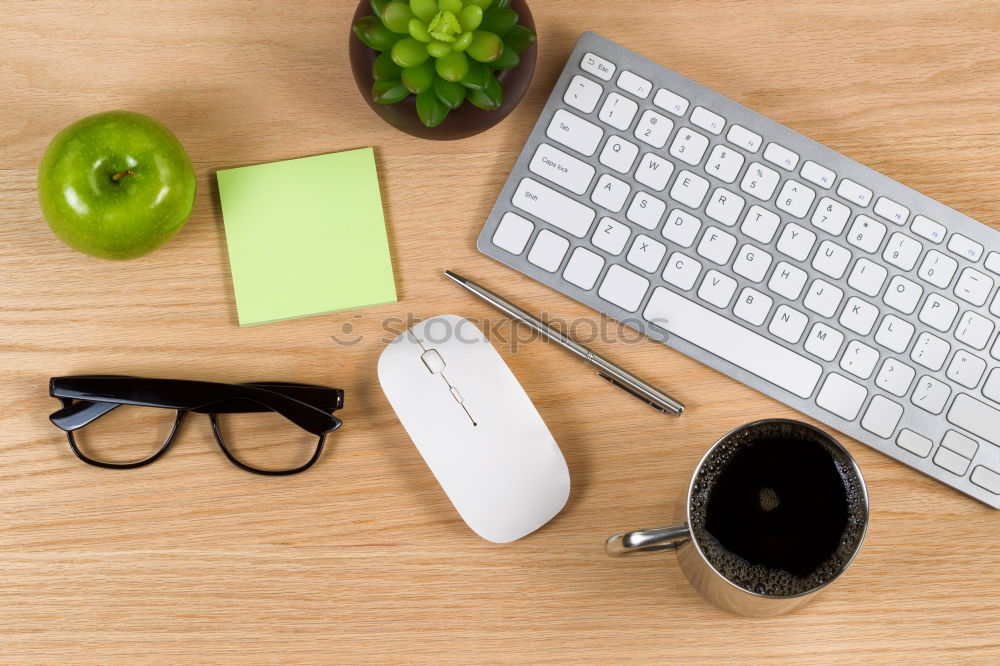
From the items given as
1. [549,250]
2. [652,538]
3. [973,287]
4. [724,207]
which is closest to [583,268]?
[549,250]

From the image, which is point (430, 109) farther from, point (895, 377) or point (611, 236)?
point (895, 377)

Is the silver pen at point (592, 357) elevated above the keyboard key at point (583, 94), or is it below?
below

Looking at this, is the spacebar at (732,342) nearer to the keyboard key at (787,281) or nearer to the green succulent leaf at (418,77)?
the keyboard key at (787,281)

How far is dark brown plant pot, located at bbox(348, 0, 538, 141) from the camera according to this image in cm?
62

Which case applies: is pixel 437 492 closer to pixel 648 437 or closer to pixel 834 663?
pixel 648 437

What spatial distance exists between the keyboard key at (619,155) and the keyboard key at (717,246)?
60mm

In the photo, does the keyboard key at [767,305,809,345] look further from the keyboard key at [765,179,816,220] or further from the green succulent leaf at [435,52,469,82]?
the green succulent leaf at [435,52,469,82]

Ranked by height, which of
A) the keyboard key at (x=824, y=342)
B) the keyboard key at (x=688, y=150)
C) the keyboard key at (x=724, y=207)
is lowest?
the keyboard key at (x=824, y=342)

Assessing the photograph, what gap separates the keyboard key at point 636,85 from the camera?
0.68m

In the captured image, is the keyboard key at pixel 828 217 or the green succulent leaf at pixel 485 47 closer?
the green succulent leaf at pixel 485 47

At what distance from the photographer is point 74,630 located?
669mm

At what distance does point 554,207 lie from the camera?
0.67m

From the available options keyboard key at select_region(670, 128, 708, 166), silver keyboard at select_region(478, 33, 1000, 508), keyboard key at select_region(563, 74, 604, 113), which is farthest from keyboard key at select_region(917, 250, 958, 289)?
keyboard key at select_region(563, 74, 604, 113)

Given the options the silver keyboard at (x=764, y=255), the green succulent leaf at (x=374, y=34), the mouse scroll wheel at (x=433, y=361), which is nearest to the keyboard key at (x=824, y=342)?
the silver keyboard at (x=764, y=255)
